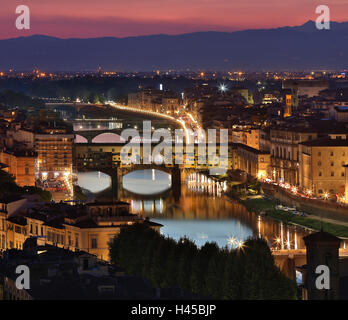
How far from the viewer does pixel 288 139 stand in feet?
86.3

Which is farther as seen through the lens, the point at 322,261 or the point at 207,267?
the point at 207,267

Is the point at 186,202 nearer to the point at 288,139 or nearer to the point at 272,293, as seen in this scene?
the point at 288,139

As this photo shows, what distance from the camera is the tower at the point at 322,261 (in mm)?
9805

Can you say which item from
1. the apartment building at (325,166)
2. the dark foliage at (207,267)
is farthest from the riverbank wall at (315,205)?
the dark foliage at (207,267)

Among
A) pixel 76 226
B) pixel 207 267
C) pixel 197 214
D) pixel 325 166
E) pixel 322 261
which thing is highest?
pixel 322 261

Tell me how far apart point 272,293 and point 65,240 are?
4.13 m

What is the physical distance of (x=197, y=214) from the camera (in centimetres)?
2052

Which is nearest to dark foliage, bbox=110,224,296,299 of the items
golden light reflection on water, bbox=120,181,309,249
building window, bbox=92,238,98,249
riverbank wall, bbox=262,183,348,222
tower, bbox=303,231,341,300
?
tower, bbox=303,231,341,300

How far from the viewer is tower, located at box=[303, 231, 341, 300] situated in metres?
9.80

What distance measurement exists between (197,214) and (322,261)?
10638mm

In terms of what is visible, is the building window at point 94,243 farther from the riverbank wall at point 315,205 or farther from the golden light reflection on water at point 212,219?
the riverbank wall at point 315,205

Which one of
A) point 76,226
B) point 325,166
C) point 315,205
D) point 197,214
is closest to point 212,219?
point 197,214

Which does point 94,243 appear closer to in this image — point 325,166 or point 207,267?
point 207,267
